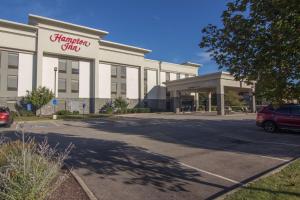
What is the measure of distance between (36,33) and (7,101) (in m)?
10.8

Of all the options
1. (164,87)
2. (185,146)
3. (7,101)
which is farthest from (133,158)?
(164,87)

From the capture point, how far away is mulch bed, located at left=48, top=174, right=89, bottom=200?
4.55 m

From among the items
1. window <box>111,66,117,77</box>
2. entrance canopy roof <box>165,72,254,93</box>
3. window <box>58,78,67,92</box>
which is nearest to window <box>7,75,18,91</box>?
window <box>58,78,67,92</box>

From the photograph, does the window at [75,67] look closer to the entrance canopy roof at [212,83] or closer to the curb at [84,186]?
the entrance canopy roof at [212,83]

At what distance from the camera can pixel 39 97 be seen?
1309 inches

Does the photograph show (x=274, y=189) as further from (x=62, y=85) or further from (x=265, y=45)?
(x=62, y=85)

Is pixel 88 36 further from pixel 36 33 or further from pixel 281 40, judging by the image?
pixel 281 40

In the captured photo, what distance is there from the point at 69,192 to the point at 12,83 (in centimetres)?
3395

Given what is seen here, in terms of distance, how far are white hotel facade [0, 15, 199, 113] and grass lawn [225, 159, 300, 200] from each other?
116 feet

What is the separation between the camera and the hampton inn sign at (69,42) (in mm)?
36669

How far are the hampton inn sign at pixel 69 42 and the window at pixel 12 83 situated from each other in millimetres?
7978

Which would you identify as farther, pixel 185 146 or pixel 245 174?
pixel 185 146

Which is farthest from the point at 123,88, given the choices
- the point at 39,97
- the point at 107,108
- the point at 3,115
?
the point at 3,115

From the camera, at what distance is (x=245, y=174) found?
6316mm
